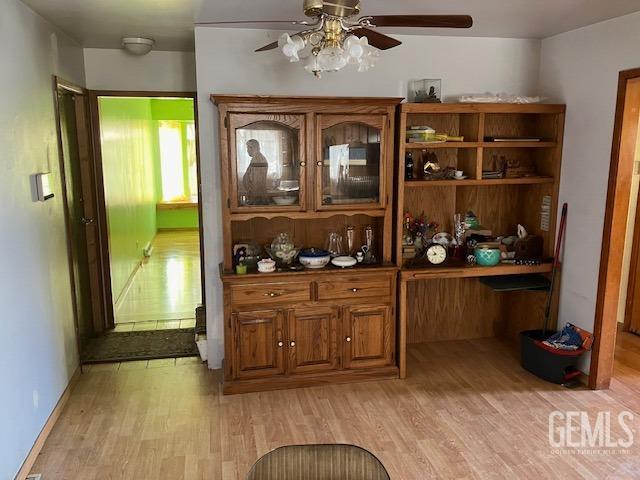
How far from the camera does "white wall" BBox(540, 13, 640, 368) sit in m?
3.33

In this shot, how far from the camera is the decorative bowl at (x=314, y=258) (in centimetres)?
355

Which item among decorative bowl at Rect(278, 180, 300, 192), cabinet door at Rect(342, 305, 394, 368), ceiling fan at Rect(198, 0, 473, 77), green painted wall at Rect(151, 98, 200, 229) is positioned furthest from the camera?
green painted wall at Rect(151, 98, 200, 229)

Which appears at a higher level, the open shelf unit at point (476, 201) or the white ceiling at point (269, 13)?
the white ceiling at point (269, 13)

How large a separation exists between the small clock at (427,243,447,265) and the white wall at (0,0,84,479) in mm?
2456

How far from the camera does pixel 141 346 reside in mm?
4297

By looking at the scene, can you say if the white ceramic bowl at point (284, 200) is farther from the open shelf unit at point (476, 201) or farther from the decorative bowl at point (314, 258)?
the open shelf unit at point (476, 201)

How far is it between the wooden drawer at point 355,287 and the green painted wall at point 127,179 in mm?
2376

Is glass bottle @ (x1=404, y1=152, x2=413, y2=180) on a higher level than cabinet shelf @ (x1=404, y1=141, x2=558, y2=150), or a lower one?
lower

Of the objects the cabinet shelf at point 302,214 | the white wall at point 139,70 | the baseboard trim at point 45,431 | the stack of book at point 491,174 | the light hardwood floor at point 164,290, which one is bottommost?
the baseboard trim at point 45,431

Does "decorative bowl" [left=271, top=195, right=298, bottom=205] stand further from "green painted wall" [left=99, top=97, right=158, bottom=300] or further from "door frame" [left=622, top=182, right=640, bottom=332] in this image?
"door frame" [left=622, top=182, right=640, bottom=332]

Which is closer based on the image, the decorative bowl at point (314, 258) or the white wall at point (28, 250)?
the white wall at point (28, 250)

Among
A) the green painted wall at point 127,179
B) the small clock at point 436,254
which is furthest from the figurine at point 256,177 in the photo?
the green painted wall at point 127,179

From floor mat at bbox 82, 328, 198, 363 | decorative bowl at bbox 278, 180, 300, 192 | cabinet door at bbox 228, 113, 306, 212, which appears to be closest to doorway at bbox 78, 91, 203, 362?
floor mat at bbox 82, 328, 198, 363

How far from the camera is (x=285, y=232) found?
150 inches
